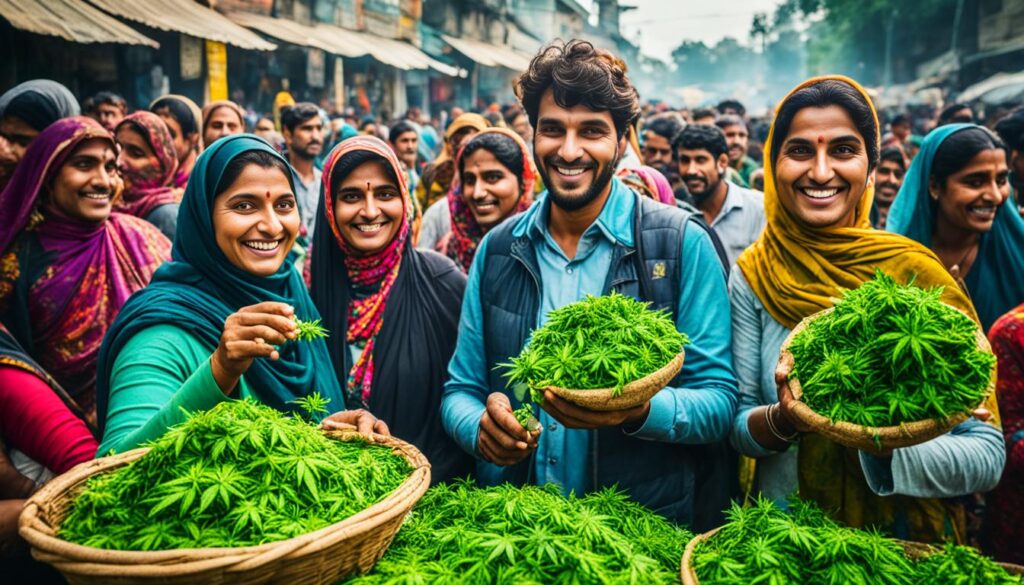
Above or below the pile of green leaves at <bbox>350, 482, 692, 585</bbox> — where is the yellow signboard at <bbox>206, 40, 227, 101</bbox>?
above

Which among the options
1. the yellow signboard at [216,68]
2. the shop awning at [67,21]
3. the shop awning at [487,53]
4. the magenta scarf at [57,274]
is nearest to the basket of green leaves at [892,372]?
the magenta scarf at [57,274]

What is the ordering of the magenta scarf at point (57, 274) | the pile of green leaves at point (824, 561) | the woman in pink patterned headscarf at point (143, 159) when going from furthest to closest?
1. the woman in pink patterned headscarf at point (143, 159)
2. the magenta scarf at point (57, 274)
3. the pile of green leaves at point (824, 561)

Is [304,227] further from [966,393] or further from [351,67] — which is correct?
[351,67]

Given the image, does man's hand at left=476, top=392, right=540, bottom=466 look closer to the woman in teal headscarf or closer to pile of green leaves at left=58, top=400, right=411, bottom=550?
the woman in teal headscarf

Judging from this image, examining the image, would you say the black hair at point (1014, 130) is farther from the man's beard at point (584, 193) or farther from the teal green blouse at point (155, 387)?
the teal green blouse at point (155, 387)

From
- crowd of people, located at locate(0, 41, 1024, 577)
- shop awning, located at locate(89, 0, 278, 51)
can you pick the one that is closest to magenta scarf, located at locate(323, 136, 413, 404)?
crowd of people, located at locate(0, 41, 1024, 577)

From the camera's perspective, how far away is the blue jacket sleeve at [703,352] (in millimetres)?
2445

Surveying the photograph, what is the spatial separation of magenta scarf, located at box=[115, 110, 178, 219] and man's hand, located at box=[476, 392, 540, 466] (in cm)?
389

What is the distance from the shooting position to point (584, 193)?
9.05 feet

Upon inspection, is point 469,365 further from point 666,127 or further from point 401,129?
point 401,129

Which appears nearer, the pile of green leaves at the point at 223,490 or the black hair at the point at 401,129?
the pile of green leaves at the point at 223,490

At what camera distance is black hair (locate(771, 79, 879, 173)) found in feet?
8.64

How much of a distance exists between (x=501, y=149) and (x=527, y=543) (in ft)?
11.2

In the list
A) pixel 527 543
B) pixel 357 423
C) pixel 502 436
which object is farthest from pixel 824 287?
pixel 357 423
